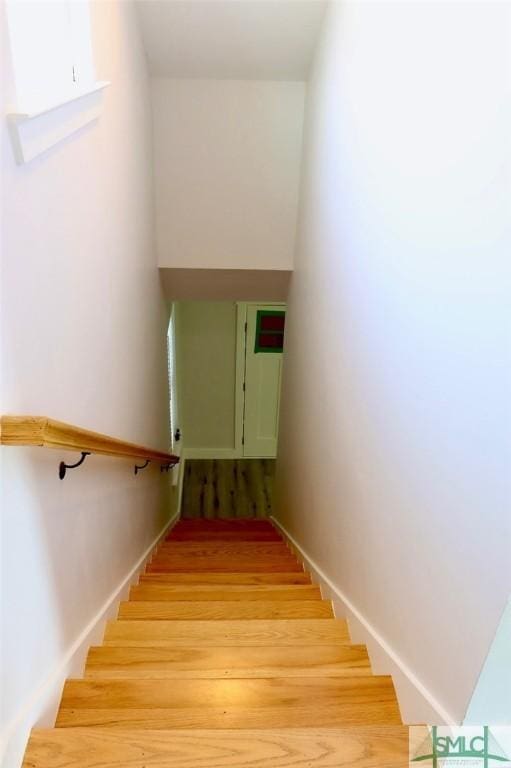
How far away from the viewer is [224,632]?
1.70 metres

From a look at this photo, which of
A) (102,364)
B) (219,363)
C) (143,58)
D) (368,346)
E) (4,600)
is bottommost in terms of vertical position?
(219,363)

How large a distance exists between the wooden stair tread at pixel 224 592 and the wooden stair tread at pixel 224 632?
1.11 feet

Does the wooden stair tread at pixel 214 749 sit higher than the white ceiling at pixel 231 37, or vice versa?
the white ceiling at pixel 231 37

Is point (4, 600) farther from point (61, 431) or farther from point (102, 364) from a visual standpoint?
point (102, 364)

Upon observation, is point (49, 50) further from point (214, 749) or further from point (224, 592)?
point (224, 592)

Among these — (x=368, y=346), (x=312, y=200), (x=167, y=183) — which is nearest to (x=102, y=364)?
(x=368, y=346)

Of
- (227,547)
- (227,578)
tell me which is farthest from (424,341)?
(227,547)

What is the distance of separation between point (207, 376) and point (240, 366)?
437 mm

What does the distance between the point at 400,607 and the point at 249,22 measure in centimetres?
311

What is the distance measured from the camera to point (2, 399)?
989 mm

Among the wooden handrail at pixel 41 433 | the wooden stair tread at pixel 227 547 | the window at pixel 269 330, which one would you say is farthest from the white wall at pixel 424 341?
the window at pixel 269 330

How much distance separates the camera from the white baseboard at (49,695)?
1.03m

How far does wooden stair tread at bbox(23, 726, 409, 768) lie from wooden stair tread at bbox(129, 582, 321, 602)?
97 centimetres

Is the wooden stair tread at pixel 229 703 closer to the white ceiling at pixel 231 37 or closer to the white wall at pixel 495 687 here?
the white wall at pixel 495 687
